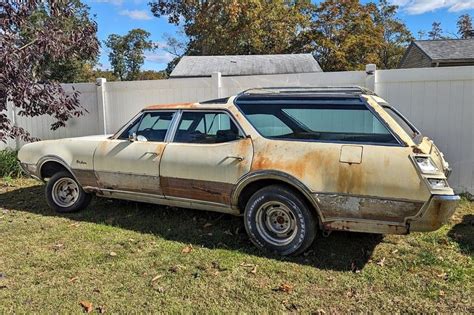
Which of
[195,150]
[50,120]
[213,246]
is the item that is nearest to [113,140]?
[195,150]

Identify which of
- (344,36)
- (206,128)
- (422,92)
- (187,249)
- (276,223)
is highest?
(344,36)

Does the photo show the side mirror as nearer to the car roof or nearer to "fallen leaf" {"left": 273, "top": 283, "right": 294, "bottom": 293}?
the car roof

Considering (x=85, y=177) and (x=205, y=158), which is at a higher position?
(x=205, y=158)

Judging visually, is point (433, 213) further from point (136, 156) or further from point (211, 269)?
point (136, 156)

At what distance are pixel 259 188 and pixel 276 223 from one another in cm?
42

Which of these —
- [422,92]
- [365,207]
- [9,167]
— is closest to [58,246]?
[365,207]

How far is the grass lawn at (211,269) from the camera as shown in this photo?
3.63 metres

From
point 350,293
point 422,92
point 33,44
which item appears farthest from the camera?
point 422,92

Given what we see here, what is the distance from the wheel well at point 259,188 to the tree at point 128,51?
188 ft

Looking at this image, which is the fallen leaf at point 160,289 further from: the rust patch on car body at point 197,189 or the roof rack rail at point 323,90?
the roof rack rail at point 323,90

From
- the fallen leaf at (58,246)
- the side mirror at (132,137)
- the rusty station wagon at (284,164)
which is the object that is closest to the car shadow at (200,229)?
the rusty station wagon at (284,164)

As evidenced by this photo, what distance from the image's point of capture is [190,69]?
924 inches

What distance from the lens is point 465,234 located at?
518 centimetres

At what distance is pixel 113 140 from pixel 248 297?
311 cm
